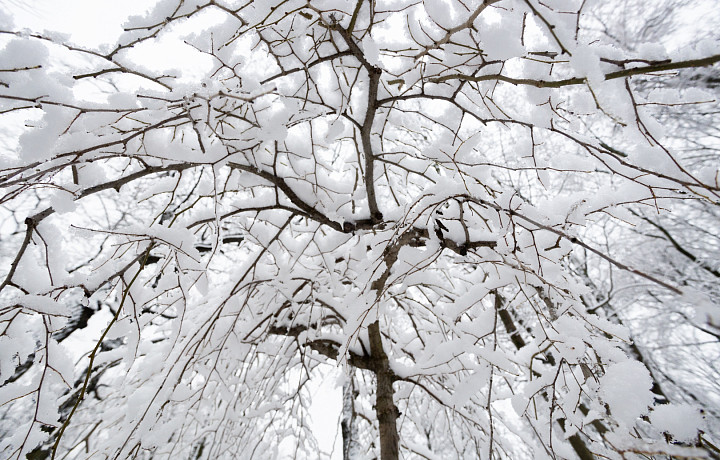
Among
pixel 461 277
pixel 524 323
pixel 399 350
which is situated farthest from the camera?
pixel 524 323

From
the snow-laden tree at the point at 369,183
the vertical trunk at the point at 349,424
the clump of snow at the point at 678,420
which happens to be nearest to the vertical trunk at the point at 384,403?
the snow-laden tree at the point at 369,183

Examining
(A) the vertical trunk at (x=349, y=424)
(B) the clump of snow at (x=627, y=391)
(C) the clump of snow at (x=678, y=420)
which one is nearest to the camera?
(C) the clump of snow at (x=678, y=420)

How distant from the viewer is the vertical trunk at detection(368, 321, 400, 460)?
1.82 metres

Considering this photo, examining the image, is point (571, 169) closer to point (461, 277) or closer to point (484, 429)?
point (461, 277)

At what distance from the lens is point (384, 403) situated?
77.1 inches

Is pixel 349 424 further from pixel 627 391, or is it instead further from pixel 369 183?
pixel 627 391

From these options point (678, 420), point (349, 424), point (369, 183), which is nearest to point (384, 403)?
point (369, 183)

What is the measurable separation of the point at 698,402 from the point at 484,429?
3.93 m

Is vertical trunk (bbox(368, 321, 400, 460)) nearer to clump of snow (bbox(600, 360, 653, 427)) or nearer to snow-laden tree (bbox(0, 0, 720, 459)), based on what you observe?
snow-laden tree (bbox(0, 0, 720, 459))

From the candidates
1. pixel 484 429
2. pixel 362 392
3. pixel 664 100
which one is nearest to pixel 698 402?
pixel 484 429

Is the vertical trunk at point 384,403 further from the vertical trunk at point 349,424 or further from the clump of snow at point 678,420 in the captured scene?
the clump of snow at point 678,420

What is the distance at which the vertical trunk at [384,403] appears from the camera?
5.98ft

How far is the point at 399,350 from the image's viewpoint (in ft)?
9.34

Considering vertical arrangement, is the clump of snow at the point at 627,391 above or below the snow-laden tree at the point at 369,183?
below
